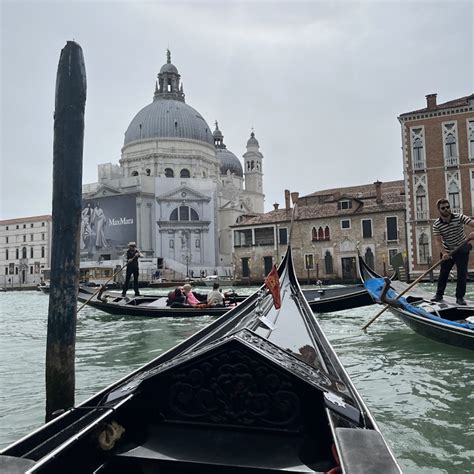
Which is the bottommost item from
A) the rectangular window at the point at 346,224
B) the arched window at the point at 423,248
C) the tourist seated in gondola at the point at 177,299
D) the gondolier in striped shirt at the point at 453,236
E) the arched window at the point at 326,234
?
the tourist seated in gondola at the point at 177,299

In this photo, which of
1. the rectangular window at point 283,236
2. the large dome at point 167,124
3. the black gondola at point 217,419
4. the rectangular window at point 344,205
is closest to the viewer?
the black gondola at point 217,419

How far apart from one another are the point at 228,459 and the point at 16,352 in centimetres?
367

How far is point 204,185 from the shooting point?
29203 millimetres

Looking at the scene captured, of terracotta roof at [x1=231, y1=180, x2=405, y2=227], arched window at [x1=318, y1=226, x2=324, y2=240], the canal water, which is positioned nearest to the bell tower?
terracotta roof at [x1=231, y1=180, x2=405, y2=227]

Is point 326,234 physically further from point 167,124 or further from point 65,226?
point 167,124

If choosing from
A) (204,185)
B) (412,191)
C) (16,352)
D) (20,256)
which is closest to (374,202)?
(412,191)

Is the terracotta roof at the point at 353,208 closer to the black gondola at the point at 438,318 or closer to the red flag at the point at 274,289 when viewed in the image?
the black gondola at the point at 438,318

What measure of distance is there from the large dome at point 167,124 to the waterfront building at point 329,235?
520 inches

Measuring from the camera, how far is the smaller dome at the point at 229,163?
40.0 meters

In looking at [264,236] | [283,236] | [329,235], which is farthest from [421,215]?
[264,236]

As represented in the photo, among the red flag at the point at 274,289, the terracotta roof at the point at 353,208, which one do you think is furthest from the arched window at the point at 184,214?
the red flag at the point at 274,289

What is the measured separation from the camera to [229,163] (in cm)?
4022

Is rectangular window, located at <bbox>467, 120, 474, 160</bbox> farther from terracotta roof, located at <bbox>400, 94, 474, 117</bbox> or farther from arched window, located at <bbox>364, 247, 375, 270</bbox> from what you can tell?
arched window, located at <bbox>364, 247, 375, 270</bbox>

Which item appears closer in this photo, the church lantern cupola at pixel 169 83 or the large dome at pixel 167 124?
the large dome at pixel 167 124
